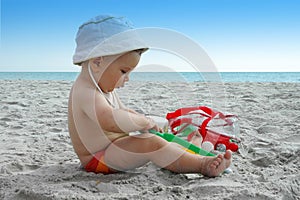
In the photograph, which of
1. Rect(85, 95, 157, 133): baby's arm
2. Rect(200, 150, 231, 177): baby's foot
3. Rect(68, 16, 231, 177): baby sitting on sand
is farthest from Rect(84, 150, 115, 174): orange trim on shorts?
Rect(200, 150, 231, 177): baby's foot

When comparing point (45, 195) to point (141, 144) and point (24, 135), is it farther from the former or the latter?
point (24, 135)

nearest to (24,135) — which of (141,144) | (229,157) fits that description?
(141,144)

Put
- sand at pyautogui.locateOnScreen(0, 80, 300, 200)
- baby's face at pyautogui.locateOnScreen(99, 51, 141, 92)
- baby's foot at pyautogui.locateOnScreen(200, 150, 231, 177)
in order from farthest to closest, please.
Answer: baby's face at pyautogui.locateOnScreen(99, 51, 141, 92), baby's foot at pyautogui.locateOnScreen(200, 150, 231, 177), sand at pyautogui.locateOnScreen(0, 80, 300, 200)

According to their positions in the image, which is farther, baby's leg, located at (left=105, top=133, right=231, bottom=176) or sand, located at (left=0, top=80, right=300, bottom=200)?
baby's leg, located at (left=105, top=133, right=231, bottom=176)

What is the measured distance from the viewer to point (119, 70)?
160cm

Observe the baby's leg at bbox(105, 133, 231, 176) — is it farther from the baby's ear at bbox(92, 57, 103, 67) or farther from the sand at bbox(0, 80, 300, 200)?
the baby's ear at bbox(92, 57, 103, 67)

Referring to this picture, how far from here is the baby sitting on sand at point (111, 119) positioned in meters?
1.54

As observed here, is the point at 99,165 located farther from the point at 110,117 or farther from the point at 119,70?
the point at 119,70

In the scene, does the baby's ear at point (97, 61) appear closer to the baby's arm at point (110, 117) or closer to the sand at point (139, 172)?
the baby's arm at point (110, 117)

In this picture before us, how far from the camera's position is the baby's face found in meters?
1.59

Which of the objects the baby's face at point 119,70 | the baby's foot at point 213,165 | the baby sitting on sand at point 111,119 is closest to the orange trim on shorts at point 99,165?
the baby sitting on sand at point 111,119

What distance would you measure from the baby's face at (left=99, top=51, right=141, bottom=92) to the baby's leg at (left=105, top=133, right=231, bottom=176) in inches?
11.6

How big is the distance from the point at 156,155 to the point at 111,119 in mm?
278

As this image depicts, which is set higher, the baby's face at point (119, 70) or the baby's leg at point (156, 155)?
the baby's face at point (119, 70)
